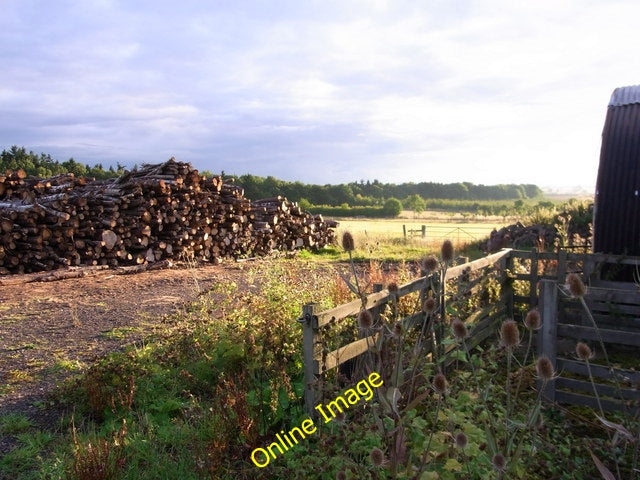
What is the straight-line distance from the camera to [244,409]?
155 inches

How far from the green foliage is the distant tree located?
35059 millimetres

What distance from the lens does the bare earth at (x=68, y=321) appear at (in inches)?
214

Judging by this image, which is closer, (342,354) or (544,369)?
(544,369)

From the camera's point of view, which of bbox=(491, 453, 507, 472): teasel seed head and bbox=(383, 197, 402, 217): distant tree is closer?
bbox=(491, 453, 507, 472): teasel seed head

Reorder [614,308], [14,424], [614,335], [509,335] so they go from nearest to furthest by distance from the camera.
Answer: [509,335] < [14,424] < [614,335] < [614,308]

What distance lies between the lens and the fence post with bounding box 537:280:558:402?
483cm

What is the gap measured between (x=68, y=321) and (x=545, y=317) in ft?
21.2

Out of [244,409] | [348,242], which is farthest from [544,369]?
[244,409]

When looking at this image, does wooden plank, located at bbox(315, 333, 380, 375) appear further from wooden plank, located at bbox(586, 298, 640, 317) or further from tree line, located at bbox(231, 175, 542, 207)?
tree line, located at bbox(231, 175, 542, 207)

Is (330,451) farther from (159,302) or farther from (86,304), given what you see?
(86,304)

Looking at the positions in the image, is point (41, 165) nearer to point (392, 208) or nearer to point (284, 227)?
point (284, 227)

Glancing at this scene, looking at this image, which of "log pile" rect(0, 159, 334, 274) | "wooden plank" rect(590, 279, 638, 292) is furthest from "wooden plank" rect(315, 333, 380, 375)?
"log pile" rect(0, 159, 334, 274)

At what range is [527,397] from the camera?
535 centimetres

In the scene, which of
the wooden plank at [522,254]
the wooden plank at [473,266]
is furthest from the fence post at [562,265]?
the wooden plank at [473,266]
